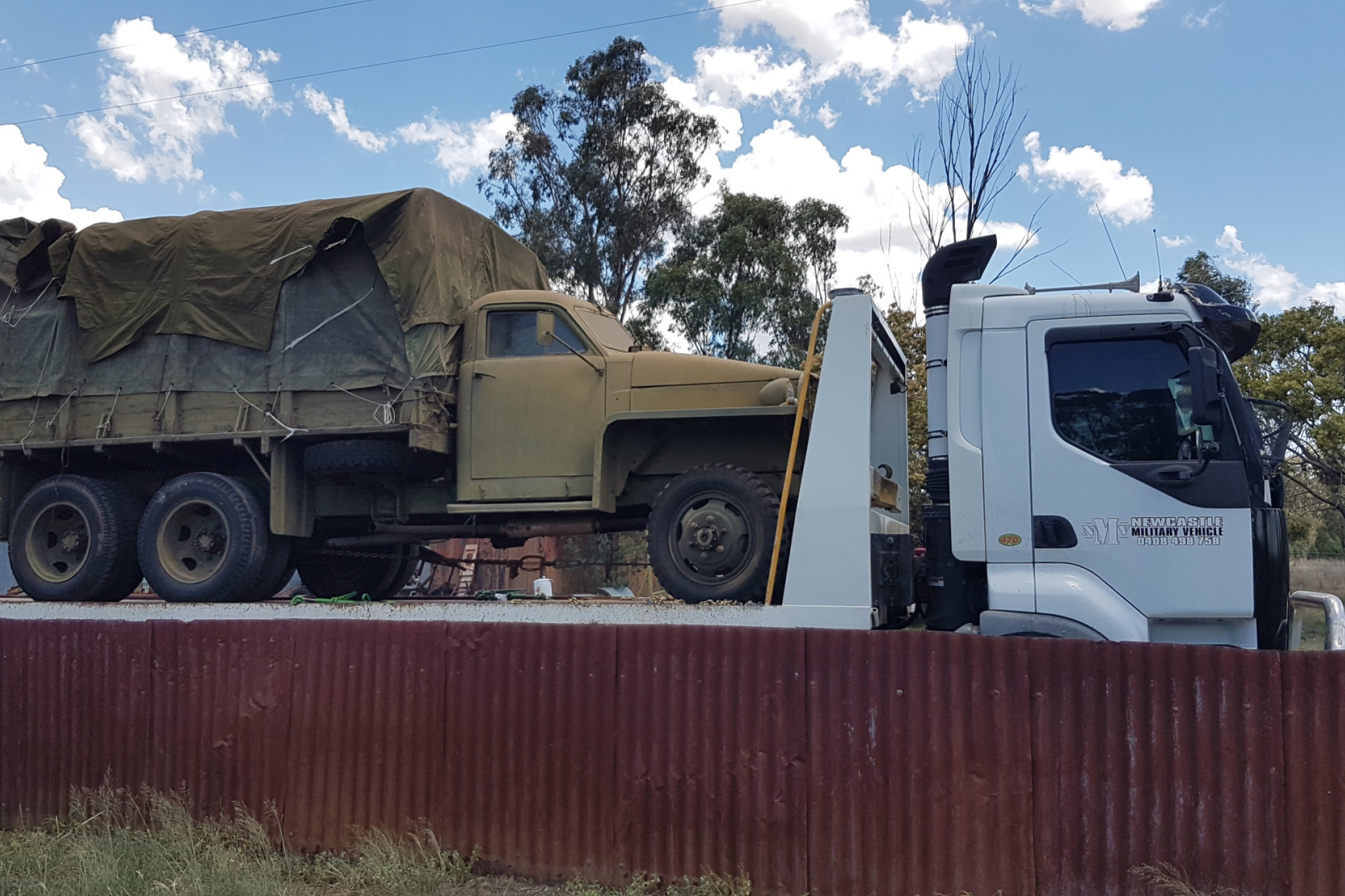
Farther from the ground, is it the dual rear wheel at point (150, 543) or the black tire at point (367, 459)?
the black tire at point (367, 459)

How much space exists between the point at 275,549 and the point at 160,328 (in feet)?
6.01

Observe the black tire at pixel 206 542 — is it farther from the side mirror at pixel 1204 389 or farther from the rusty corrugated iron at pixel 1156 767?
the side mirror at pixel 1204 389

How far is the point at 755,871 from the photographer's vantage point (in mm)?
5109

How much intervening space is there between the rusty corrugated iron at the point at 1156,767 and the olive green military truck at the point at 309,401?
2.20m

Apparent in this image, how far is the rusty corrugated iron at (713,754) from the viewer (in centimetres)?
512

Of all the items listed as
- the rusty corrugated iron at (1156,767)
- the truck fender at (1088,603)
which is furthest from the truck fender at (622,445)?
the rusty corrugated iron at (1156,767)

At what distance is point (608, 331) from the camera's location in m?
7.60

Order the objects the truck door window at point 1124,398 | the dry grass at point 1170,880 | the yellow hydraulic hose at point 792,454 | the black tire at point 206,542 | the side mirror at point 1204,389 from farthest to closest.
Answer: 1. the black tire at point 206,542
2. the yellow hydraulic hose at point 792,454
3. the truck door window at point 1124,398
4. the side mirror at point 1204,389
5. the dry grass at point 1170,880

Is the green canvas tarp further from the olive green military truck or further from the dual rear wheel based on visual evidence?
the dual rear wheel

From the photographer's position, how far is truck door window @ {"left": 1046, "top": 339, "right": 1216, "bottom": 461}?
5332 mm

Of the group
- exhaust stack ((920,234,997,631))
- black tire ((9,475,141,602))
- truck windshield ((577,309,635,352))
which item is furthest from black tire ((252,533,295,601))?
exhaust stack ((920,234,997,631))

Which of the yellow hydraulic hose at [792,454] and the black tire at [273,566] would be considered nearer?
the yellow hydraulic hose at [792,454]

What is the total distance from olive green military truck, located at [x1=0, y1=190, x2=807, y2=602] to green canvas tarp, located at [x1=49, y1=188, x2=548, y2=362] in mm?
17

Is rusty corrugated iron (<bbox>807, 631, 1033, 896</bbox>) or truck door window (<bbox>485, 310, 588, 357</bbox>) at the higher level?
truck door window (<bbox>485, 310, 588, 357</bbox>)
